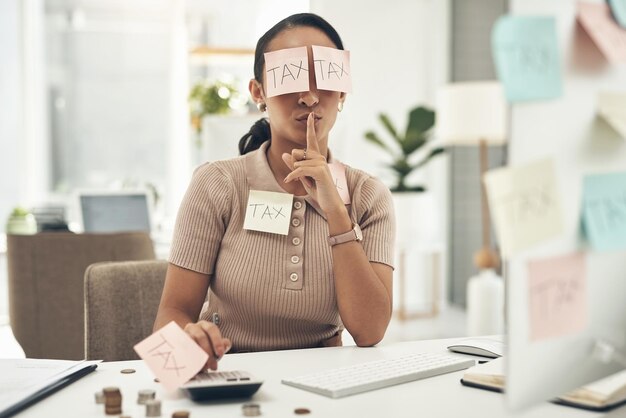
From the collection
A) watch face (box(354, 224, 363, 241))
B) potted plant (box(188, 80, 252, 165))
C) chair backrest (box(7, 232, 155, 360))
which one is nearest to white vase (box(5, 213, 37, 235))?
potted plant (box(188, 80, 252, 165))

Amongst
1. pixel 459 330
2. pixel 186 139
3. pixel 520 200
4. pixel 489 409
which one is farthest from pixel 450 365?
pixel 186 139

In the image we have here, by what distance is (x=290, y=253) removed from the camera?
149 centimetres

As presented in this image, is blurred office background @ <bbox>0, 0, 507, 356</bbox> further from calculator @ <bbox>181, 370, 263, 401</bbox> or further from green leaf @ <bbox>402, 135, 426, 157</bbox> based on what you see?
calculator @ <bbox>181, 370, 263, 401</bbox>

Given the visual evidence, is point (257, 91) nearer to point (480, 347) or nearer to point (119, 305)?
point (119, 305)

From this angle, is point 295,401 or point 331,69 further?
point 331,69

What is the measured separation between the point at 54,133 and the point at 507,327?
5.33 metres

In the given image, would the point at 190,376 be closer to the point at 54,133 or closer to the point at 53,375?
the point at 53,375

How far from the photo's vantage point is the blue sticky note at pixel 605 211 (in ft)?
2.51

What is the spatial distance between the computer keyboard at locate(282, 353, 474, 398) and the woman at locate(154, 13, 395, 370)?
209mm

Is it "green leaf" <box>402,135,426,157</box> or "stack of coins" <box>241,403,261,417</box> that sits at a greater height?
"green leaf" <box>402,135,426,157</box>

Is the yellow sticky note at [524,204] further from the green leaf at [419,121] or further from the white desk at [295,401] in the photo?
the green leaf at [419,121]

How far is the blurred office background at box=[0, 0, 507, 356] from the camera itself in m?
5.46

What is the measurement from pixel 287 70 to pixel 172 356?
2.09 ft

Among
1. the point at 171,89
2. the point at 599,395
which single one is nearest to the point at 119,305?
the point at 599,395
